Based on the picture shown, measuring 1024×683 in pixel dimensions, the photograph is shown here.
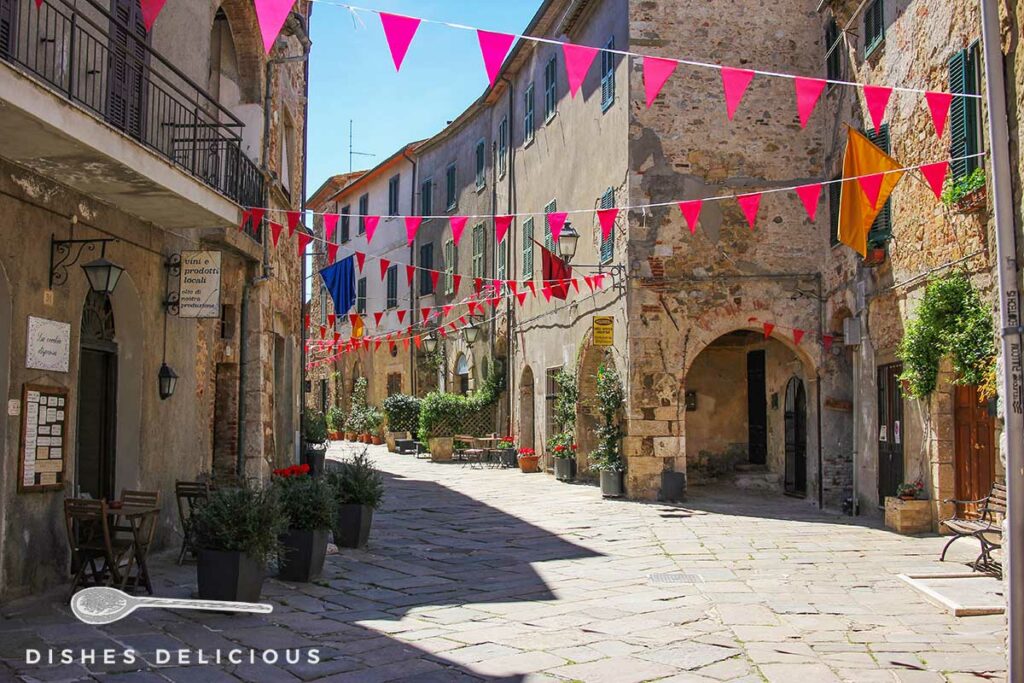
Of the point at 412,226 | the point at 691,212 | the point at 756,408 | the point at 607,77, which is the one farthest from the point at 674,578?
the point at 607,77

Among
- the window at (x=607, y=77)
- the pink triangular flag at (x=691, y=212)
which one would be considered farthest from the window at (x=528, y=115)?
the pink triangular flag at (x=691, y=212)

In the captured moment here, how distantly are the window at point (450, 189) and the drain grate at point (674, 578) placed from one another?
62.9 feet

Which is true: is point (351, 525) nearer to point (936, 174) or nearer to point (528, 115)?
point (936, 174)

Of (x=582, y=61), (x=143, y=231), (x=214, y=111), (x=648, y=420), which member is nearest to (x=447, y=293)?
(x=648, y=420)

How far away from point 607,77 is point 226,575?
1185cm

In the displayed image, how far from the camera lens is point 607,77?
635 inches

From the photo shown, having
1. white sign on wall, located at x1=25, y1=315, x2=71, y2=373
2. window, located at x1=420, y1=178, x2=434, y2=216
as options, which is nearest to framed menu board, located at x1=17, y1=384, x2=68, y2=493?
white sign on wall, located at x1=25, y1=315, x2=71, y2=373

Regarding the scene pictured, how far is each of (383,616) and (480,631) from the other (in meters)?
0.85

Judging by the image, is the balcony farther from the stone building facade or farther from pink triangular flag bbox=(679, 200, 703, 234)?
pink triangular flag bbox=(679, 200, 703, 234)

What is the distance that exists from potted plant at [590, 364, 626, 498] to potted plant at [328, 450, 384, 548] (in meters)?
5.75

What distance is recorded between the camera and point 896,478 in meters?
12.1

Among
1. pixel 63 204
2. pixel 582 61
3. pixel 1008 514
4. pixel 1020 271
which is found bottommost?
pixel 1008 514

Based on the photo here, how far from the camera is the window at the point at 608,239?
15.6m

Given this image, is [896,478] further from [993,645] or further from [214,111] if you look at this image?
[214,111]
